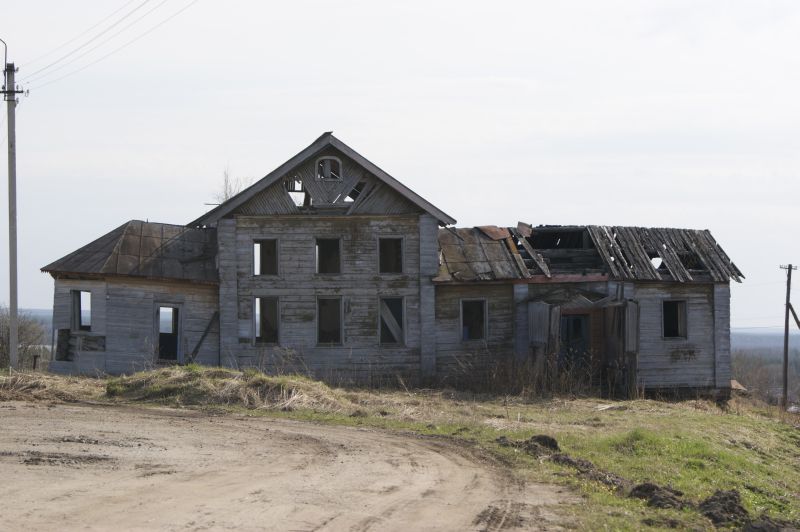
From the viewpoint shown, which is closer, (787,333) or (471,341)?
(471,341)

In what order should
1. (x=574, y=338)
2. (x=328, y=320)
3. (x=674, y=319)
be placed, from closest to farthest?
(x=574, y=338) < (x=674, y=319) < (x=328, y=320)

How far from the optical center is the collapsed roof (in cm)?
3050

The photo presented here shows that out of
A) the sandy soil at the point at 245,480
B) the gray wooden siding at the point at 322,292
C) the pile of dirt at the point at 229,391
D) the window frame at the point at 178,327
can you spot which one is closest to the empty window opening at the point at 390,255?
the gray wooden siding at the point at 322,292

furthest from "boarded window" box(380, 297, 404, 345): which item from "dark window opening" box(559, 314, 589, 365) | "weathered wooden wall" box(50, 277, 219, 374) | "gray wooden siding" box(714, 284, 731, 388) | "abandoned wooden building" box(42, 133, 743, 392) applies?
"gray wooden siding" box(714, 284, 731, 388)

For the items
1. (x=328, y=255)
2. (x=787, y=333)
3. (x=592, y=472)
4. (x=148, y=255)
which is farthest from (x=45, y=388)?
(x=787, y=333)

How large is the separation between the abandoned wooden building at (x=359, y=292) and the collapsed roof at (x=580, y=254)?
0.07 m

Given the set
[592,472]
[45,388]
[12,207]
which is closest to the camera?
[592,472]

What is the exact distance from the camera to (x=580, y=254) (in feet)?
105

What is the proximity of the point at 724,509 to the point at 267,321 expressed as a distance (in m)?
20.2

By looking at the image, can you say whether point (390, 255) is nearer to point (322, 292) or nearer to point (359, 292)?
point (359, 292)

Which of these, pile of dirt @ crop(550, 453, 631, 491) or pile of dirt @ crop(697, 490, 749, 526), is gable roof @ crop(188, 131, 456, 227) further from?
pile of dirt @ crop(697, 490, 749, 526)

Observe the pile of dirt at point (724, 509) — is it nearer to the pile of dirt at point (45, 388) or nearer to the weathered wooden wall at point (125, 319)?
the pile of dirt at point (45, 388)

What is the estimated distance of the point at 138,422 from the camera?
1828cm

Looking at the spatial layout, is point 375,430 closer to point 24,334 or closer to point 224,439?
point 224,439
